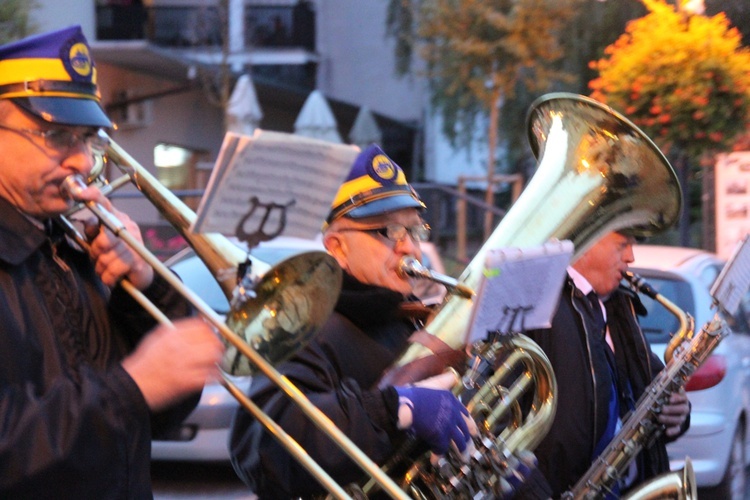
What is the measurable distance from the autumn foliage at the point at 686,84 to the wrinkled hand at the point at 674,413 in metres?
4.99

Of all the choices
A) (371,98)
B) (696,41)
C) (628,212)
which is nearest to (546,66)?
(696,41)

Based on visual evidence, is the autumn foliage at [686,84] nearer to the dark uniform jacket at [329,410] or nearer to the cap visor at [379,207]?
the cap visor at [379,207]

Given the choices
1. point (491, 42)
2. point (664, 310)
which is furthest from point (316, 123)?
point (664, 310)

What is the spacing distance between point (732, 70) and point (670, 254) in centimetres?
255

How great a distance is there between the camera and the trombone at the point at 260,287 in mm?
2033

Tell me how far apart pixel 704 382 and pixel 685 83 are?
3.32m

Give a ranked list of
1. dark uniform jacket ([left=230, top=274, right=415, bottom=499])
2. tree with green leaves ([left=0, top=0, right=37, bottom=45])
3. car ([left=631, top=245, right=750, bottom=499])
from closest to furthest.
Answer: dark uniform jacket ([left=230, top=274, right=415, bottom=499]), car ([left=631, top=245, right=750, bottom=499]), tree with green leaves ([left=0, top=0, right=37, bottom=45])

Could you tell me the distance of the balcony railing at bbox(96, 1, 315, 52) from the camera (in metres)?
15.5

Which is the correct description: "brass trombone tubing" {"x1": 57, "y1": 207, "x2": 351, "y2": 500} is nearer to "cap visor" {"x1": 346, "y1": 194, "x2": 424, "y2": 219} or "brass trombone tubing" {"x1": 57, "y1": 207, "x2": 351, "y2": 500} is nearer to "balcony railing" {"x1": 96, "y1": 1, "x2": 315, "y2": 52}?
"cap visor" {"x1": 346, "y1": 194, "x2": 424, "y2": 219}

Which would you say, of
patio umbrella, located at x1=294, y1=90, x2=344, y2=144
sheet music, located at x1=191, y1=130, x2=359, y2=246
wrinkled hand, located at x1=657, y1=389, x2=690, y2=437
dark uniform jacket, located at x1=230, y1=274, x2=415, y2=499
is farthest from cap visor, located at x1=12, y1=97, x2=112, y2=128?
patio umbrella, located at x1=294, y1=90, x2=344, y2=144

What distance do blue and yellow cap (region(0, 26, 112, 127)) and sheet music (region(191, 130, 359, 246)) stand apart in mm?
379

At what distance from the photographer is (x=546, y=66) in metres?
14.2

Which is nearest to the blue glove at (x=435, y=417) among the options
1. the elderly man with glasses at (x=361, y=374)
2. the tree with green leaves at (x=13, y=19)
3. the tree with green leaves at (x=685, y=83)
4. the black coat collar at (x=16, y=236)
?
the elderly man with glasses at (x=361, y=374)

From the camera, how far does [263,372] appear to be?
204 centimetres
